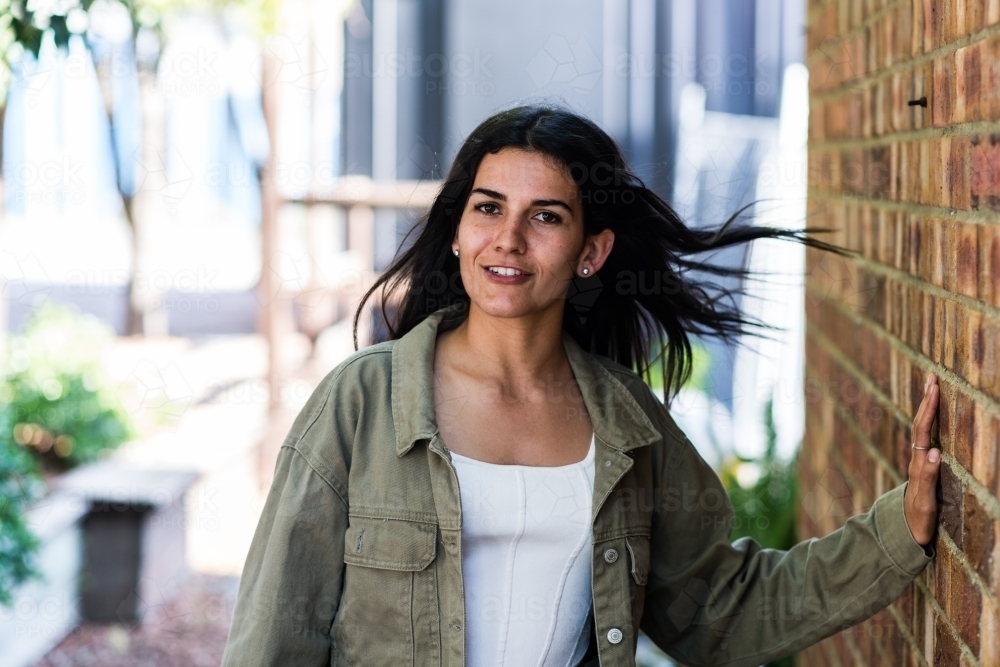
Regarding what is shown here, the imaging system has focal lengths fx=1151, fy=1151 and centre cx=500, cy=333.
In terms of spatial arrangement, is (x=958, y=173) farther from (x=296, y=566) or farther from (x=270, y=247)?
(x=270, y=247)

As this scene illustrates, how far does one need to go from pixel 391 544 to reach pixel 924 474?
844mm

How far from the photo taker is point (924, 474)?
1.69 metres

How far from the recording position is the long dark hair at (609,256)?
2.09 meters

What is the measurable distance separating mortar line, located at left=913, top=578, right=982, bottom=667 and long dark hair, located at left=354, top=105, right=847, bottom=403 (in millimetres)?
615

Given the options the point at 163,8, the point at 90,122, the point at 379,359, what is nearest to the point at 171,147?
the point at 90,122

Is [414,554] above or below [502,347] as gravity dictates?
below

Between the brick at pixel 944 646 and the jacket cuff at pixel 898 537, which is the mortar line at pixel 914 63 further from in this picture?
the brick at pixel 944 646

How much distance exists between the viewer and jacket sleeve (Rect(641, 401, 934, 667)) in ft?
6.57

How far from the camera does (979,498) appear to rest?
4.84 feet

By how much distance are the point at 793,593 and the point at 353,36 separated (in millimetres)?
6215
